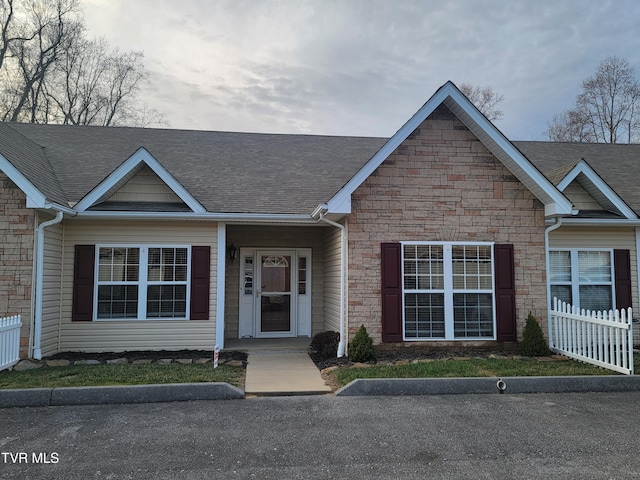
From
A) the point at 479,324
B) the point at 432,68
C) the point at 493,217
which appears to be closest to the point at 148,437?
the point at 479,324

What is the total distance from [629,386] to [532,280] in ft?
8.86

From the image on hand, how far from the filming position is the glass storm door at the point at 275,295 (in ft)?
37.2

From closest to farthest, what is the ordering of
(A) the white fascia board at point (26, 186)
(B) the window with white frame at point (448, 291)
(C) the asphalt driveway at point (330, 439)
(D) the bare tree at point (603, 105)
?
(C) the asphalt driveway at point (330, 439), (A) the white fascia board at point (26, 186), (B) the window with white frame at point (448, 291), (D) the bare tree at point (603, 105)

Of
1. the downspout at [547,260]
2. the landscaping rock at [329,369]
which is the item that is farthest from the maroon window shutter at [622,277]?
the landscaping rock at [329,369]

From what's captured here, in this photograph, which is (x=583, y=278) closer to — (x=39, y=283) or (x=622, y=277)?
(x=622, y=277)

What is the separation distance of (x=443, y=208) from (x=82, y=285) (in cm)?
740

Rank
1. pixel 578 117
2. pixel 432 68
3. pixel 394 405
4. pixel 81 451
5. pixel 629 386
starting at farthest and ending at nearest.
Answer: pixel 578 117 < pixel 432 68 < pixel 629 386 < pixel 394 405 < pixel 81 451

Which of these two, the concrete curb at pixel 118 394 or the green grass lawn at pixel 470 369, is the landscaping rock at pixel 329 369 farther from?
the concrete curb at pixel 118 394

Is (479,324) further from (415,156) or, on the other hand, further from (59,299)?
(59,299)

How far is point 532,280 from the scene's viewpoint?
9.05 m

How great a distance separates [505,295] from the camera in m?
8.91

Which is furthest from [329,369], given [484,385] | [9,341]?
[9,341]

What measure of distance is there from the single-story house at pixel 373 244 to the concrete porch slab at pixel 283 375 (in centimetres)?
99

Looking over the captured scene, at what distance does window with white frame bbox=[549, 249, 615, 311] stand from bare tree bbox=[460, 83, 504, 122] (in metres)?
20.8
